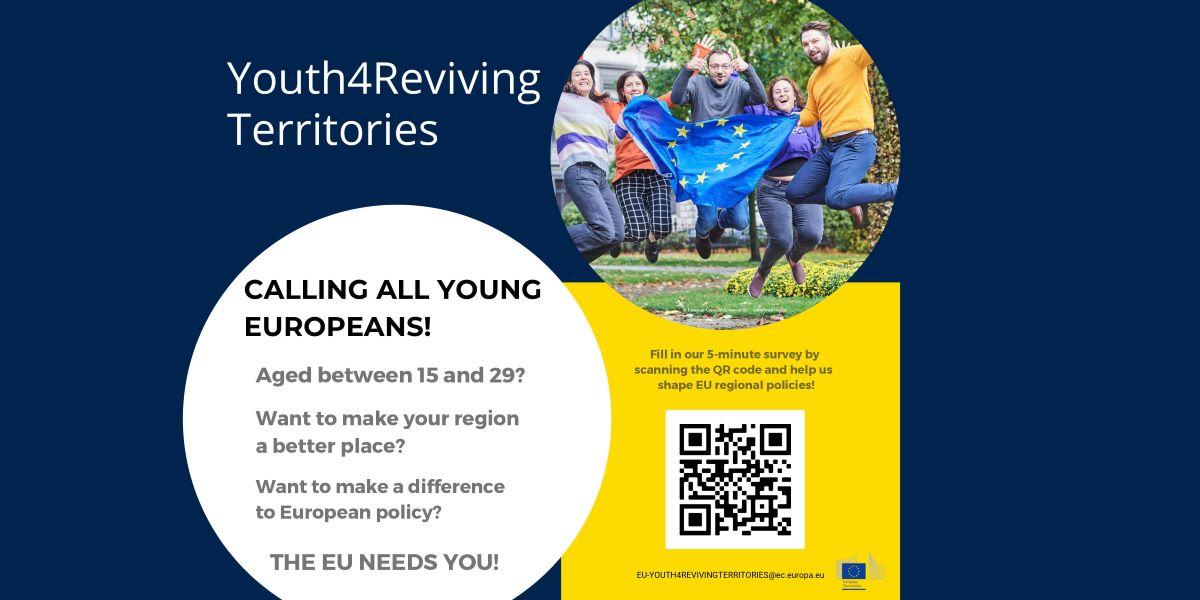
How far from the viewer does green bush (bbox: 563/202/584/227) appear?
6148 millimetres

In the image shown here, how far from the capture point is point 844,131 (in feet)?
20.0

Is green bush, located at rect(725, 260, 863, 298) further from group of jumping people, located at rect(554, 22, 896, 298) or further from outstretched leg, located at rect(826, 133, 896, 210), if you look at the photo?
outstretched leg, located at rect(826, 133, 896, 210)

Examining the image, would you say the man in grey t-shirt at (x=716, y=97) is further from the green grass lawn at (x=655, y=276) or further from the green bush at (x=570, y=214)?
the green bush at (x=570, y=214)

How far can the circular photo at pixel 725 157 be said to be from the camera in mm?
6055

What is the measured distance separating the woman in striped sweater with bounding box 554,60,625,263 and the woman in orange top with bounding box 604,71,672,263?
4cm

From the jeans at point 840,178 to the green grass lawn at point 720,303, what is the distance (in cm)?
49

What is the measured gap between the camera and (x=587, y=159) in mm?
6129

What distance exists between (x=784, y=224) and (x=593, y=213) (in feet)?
2.97

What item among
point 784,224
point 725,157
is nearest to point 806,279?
point 784,224

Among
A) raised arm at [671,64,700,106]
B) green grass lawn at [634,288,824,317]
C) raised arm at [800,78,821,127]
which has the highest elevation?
raised arm at [671,64,700,106]

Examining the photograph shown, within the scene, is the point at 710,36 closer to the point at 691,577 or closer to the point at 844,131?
the point at 844,131

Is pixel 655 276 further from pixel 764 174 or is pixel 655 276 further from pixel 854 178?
pixel 854 178

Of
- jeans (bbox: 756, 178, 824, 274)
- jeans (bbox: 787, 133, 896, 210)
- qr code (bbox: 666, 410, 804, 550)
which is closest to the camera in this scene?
qr code (bbox: 666, 410, 804, 550)

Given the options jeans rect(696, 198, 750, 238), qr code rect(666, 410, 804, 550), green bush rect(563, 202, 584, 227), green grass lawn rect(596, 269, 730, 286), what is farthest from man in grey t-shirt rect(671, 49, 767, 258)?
qr code rect(666, 410, 804, 550)
